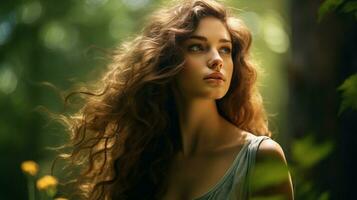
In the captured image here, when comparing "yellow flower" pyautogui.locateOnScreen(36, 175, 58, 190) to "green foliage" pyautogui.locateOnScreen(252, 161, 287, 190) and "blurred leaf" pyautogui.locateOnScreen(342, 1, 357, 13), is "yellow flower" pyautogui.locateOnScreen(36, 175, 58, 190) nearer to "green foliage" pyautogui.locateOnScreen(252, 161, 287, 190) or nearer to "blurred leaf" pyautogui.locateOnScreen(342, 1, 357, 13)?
"blurred leaf" pyautogui.locateOnScreen(342, 1, 357, 13)

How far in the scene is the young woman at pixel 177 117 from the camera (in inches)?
128

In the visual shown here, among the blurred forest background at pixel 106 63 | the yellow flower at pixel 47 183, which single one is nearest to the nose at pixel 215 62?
the blurred forest background at pixel 106 63

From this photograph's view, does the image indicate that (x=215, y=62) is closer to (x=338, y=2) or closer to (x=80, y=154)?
(x=80, y=154)

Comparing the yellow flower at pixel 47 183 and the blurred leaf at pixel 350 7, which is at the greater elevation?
the blurred leaf at pixel 350 7

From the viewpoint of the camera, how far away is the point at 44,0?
18.9 meters

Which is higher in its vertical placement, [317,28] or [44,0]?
[317,28]

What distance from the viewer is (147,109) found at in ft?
12.0

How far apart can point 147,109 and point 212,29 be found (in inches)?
22.0

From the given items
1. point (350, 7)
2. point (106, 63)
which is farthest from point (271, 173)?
point (106, 63)

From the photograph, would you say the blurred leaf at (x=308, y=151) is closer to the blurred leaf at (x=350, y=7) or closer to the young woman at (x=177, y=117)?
the blurred leaf at (x=350, y=7)

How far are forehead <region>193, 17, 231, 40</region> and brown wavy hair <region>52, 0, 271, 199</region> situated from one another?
0.03m

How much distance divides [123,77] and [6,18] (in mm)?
15034

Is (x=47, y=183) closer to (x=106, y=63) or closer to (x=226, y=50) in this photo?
(x=226, y=50)

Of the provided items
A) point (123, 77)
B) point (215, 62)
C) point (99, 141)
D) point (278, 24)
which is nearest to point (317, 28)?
point (215, 62)
